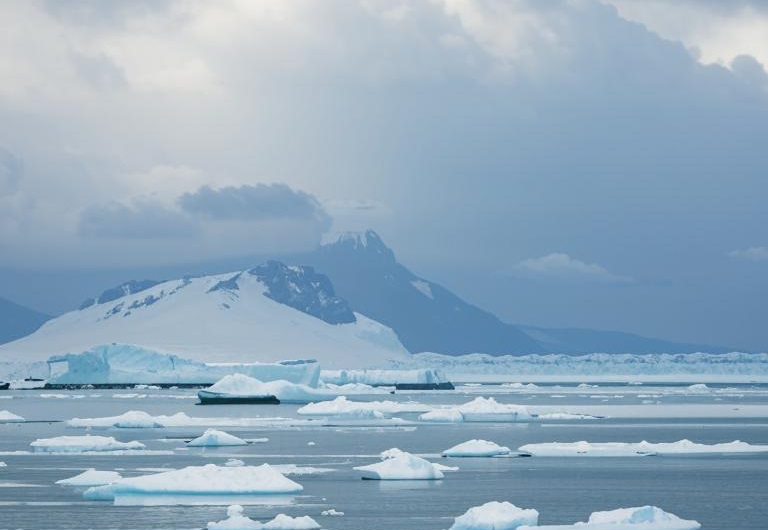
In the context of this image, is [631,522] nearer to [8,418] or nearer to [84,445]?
[84,445]

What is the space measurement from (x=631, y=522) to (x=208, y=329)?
148 m

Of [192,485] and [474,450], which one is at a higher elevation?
[474,450]

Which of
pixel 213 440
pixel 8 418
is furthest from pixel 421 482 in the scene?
pixel 8 418

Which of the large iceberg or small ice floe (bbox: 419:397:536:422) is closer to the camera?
small ice floe (bbox: 419:397:536:422)

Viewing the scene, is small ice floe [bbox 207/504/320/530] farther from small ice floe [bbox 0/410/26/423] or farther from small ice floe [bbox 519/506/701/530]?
small ice floe [bbox 0/410/26/423]

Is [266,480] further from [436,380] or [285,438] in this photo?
[436,380]

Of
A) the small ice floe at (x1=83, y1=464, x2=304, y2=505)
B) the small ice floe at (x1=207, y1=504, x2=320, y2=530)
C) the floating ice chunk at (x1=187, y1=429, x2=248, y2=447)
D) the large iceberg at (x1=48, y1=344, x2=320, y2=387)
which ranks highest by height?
the large iceberg at (x1=48, y1=344, x2=320, y2=387)

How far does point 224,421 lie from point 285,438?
10.9m

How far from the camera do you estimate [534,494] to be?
26.3 meters

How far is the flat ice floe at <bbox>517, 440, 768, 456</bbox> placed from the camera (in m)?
36.5

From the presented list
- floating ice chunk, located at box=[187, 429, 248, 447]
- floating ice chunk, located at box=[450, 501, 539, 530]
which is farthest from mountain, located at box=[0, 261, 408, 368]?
floating ice chunk, located at box=[450, 501, 539, 530]

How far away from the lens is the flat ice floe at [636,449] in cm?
3647

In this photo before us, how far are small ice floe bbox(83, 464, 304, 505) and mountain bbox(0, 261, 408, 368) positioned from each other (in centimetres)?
12793

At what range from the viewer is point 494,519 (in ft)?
65.4
